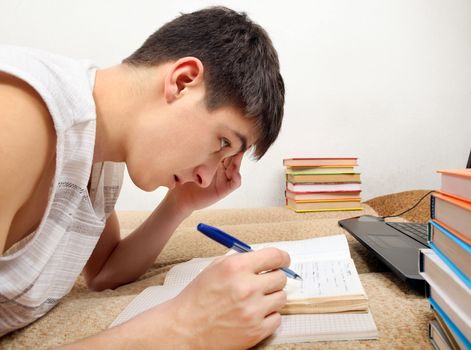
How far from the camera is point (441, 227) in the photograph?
37 cm

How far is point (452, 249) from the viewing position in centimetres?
35

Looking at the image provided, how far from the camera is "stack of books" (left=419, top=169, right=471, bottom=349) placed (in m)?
0.31

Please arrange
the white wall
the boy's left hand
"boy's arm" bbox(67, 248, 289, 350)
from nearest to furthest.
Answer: "boy's arm" bbox(67, 248, 289, 350) < the boy's left hand < the white wall

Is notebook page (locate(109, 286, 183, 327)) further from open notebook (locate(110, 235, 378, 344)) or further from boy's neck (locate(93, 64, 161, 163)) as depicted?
boy's neck (locate(93, 64, 161, 163))

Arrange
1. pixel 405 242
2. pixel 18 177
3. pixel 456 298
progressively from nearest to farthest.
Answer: pixel 456 298
pixel 18 177
pixel 405 242

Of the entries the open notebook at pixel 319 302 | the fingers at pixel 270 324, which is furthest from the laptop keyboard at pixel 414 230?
the fingers at pixel 270 324

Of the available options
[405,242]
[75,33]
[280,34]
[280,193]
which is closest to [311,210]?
[280,193]

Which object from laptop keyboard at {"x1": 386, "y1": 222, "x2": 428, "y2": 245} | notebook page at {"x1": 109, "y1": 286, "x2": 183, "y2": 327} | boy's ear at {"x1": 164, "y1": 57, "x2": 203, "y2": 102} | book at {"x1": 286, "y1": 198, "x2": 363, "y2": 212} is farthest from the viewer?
book at {"x1": 286, "y1": 198, "x2": 363, "y2": 212}

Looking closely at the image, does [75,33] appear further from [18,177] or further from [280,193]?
[18,177]

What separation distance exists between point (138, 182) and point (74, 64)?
24cm

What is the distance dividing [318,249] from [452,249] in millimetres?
395

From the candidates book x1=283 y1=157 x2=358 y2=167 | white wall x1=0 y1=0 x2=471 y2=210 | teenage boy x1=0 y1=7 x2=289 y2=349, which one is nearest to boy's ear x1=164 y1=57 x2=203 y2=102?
teenage boy x1=0 y1=7 x2=289 y2=349

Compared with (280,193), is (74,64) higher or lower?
higher

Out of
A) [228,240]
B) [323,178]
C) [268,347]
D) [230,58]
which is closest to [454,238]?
[268,347]
